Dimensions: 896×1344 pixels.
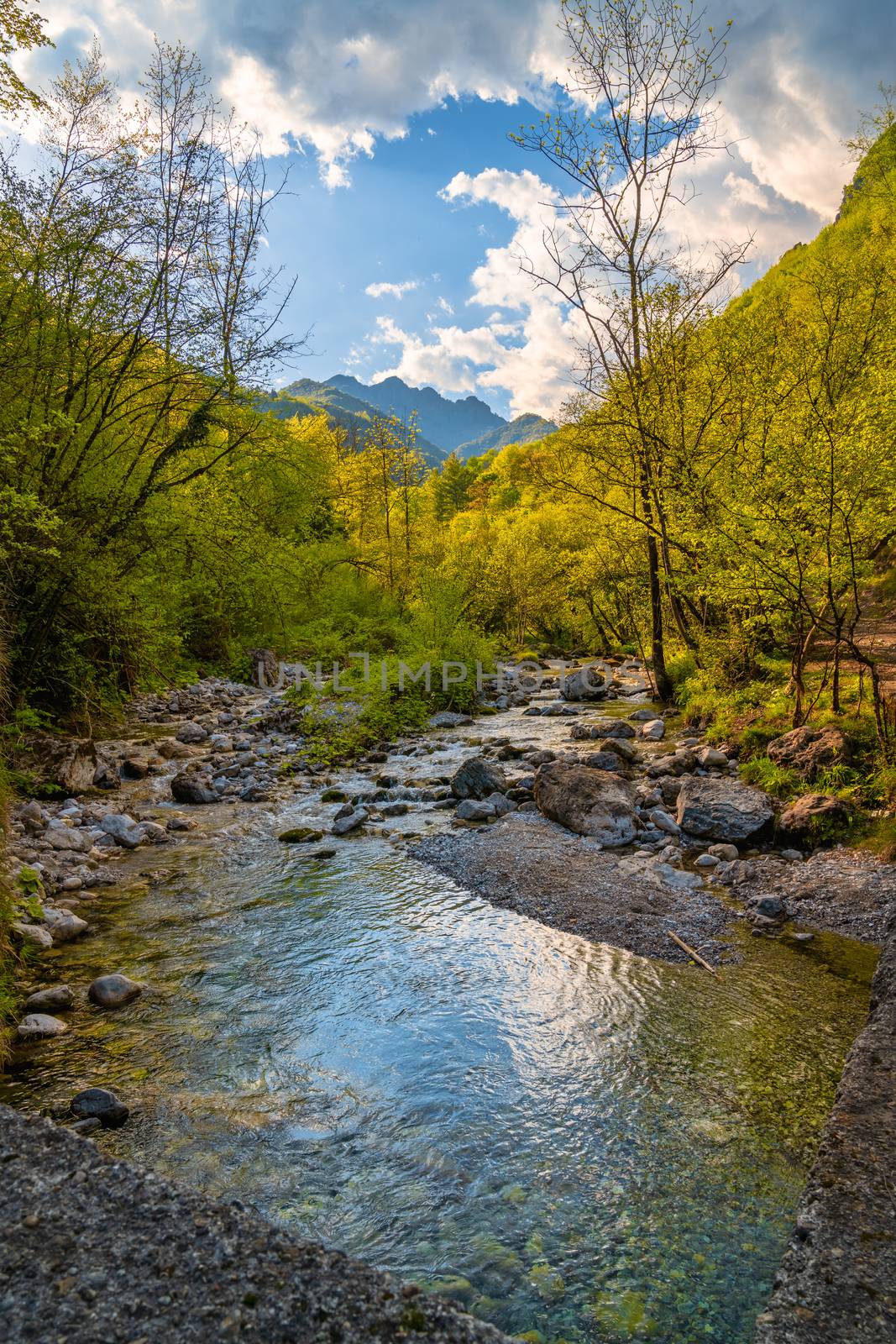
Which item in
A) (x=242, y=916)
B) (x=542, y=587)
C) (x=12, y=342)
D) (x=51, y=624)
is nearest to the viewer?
(x=242, y=916)

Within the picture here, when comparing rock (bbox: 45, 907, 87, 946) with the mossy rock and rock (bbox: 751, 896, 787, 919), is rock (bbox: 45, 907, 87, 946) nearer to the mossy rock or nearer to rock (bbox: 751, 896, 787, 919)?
the mossy rock

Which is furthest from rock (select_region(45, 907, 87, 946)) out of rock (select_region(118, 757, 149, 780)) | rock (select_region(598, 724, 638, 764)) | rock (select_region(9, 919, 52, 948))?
rock (select_region(598, 724, 638, 764))

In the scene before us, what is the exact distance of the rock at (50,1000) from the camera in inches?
201

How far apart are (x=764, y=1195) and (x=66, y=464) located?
37.0 ft

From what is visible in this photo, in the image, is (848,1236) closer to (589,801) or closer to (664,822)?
(664,822)

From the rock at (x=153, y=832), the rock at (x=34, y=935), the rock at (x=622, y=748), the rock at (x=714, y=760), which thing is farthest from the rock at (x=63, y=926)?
the rock at (x=714, y=760)

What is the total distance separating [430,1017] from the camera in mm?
5207

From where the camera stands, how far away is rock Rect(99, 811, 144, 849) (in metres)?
8.80

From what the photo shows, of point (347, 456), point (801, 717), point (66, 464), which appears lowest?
point (801, 717)

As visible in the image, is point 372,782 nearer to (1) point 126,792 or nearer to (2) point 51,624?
(1) point 126,792

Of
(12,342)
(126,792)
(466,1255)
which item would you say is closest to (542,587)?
(126,792)

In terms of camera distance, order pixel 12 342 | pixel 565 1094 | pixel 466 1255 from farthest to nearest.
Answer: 1. pixel 12 342
2. pixel 565 1094
3. pixel 466 1255

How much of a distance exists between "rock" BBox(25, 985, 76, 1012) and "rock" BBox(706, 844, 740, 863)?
7.04m

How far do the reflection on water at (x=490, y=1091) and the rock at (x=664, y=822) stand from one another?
2.79m
